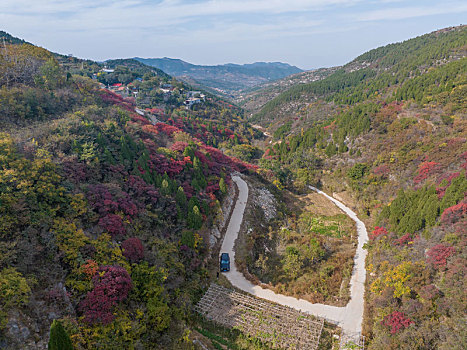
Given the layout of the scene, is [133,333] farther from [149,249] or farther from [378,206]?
[378,206]

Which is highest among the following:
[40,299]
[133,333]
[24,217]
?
[24,217]

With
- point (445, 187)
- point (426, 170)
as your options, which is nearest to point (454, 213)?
point (445, 187)

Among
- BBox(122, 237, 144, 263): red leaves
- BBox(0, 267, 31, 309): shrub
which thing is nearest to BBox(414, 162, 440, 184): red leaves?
BBox(122, 237, 144, 263): red leaves

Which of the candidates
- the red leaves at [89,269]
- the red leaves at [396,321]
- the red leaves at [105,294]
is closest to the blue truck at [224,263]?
the red leaves at [105,294]

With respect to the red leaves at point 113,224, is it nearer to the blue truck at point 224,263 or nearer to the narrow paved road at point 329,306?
the blue truck at point 224,263

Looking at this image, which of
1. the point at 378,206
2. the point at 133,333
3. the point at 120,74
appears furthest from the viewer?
the point at 120,74

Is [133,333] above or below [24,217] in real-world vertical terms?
below

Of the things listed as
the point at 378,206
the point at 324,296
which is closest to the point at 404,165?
the point at 378,206
